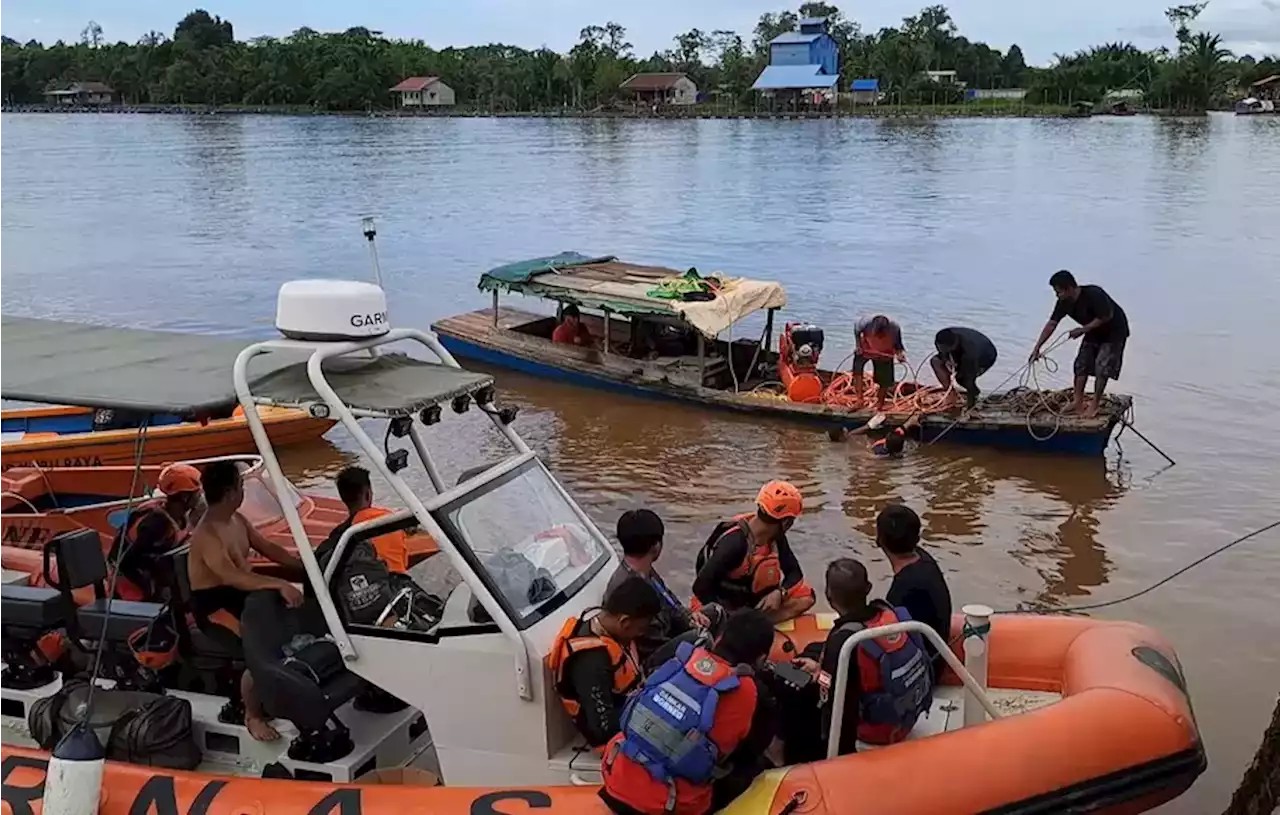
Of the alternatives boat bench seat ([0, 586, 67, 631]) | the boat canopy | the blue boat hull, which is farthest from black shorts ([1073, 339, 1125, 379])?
boat bench seat ([0, 586, 67, 631])

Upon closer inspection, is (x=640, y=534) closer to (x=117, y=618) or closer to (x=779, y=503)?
(x=779, y=503)

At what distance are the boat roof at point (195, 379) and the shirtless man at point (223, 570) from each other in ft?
1.44

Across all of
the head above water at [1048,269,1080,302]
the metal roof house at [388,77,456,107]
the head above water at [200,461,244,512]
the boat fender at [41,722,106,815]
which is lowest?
the boat fender at [41,722,106,815]

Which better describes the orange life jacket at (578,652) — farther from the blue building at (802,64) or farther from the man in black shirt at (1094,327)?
→ the blue building at (802,64)

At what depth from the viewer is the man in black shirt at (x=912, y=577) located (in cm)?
480

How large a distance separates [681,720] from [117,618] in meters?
2.57

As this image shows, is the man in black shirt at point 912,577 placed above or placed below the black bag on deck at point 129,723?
above

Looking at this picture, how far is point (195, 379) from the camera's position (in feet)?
15.7

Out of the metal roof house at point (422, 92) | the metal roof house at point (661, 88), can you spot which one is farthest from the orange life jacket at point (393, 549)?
the metal roof house at point (422, 92)

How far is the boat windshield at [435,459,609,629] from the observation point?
4.51m

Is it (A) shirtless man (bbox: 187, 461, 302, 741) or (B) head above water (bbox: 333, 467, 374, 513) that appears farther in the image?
(B) head above water (bbox: 333, 467, 374, 513)

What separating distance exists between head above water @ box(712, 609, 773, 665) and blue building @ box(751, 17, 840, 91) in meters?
A: 97.3

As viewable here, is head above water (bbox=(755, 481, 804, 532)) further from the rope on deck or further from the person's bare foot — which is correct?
the person's bare foot

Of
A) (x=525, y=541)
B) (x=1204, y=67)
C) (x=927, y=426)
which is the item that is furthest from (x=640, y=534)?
→ (x=1204, y=67)
